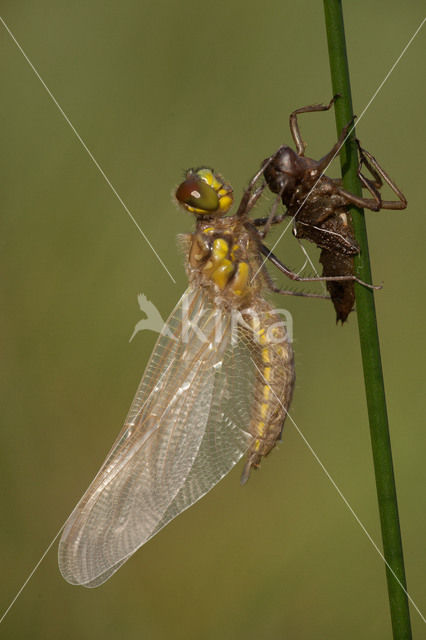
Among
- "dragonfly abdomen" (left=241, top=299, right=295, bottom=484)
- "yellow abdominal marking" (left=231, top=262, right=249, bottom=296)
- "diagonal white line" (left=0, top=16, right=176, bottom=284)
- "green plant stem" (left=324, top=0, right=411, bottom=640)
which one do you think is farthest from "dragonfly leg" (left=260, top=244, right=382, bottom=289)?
"diagonal white line" (left=0, top=16, right=176, bottom=284)

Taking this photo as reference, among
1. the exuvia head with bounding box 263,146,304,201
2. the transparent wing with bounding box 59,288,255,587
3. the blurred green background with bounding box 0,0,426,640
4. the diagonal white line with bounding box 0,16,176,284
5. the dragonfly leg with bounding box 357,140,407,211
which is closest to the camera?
the dragonfly leg with bounding box 357,140,407,211

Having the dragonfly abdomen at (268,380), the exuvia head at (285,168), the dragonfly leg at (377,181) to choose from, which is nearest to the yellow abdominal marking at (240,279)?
the dragonfly abdomen at (268,380)

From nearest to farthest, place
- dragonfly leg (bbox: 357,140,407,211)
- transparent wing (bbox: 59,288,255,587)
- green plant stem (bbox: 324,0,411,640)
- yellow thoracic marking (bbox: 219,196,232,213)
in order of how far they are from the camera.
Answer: green plant stem (bbox: 324,0,411,640)
dragonfly leg (bbox: 357,140,407,211)
transparent wing (bbox: 59,288,255,587)
yellow thoracic marking (bbox: 219,196,232,213)

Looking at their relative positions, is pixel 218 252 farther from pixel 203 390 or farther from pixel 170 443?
pixel 170 443

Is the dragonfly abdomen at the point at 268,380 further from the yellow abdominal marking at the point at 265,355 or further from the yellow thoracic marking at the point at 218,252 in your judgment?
the yellow thoracic marking at the point at 218,252

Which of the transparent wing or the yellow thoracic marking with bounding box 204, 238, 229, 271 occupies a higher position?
the yellow thoracic marking with bounding box 204, 238, 229, 271

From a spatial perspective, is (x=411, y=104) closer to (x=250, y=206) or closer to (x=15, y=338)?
(x=250, y=206)

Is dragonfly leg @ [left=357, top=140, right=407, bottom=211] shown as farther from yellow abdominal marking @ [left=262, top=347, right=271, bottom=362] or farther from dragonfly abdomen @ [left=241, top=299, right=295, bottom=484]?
yellow abdominal marking @ [left=262, top=347, right=271, bottom=362]

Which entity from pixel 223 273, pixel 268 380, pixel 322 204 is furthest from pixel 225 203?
pixel 268 380
